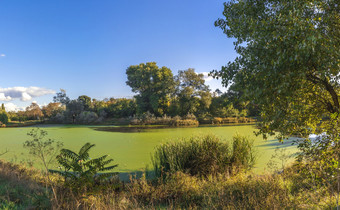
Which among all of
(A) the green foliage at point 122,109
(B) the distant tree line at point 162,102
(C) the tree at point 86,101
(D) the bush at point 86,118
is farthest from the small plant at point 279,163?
(C) the tree at point 86,101

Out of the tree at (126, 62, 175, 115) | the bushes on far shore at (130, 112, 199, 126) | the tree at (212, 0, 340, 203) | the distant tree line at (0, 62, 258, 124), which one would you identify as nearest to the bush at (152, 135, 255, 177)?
the tree at (212, 0, 340, 203)

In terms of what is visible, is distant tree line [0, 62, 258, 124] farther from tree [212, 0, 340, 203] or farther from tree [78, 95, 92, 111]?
tree [212, 0, 340, 203]

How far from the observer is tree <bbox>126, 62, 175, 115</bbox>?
95.2ft

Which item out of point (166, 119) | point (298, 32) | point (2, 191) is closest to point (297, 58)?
point (298, 32)

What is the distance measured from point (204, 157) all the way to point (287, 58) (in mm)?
3598

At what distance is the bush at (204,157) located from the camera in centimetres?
590

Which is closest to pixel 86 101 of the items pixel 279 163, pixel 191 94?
pixel 191 94

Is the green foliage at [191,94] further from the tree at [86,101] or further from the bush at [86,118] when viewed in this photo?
the tree at [86,101]

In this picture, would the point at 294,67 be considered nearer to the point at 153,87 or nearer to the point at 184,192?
the point at 184,192

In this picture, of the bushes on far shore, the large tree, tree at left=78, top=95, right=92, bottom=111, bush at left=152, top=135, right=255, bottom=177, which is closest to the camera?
the large tree

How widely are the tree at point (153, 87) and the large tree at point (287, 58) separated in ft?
78.1

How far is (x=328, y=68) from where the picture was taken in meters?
3.33

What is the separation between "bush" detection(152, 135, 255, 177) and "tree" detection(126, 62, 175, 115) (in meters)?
22.0

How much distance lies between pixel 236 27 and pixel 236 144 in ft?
11.5
